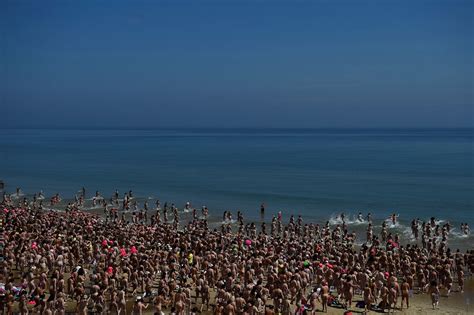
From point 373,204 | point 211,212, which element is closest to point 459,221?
point 373,204

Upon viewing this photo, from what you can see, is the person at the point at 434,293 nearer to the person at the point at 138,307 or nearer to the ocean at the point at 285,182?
the person at the point at 138,307

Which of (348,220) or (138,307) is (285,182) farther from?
(138,307)

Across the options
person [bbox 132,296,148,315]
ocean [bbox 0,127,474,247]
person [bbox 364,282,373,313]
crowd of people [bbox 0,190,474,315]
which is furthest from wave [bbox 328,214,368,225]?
person [bbox 132,296,148,315]

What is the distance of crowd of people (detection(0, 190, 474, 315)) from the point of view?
17531 millimetres

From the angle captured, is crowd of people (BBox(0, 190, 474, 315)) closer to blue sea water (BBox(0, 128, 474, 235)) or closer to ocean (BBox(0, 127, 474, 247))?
ocean (BBox(0, 127, 474, 247))

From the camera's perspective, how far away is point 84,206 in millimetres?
50250

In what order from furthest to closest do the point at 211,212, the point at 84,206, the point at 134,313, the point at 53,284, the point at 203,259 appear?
1. the point at 84,206
2. the point at 211,212
3. the point at 203,259
4. the point at 53,284
5. the point at 134,313

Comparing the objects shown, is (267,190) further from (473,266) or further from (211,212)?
(473,266)

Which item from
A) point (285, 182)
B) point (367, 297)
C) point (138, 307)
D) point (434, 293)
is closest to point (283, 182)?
point (285, 182)

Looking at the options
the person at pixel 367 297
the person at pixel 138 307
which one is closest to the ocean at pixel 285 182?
the person at pixel 367 297

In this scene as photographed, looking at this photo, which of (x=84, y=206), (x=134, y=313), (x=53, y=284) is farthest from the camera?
(x=84, y=206)

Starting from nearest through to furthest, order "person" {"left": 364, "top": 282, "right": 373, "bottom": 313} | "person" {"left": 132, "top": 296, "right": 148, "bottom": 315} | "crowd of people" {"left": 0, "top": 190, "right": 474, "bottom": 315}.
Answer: "person" {"left": 132, "top": 296, "right": 148, "bottom": 315} → "crowd of people" {"left": 0, "top": 190, "right": 474, "bottom": 315} → "person" {"left": 364, "top": 282, "right": 373, "bottom": 313}

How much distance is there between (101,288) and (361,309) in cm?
977

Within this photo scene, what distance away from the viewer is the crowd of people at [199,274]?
1753 cm
